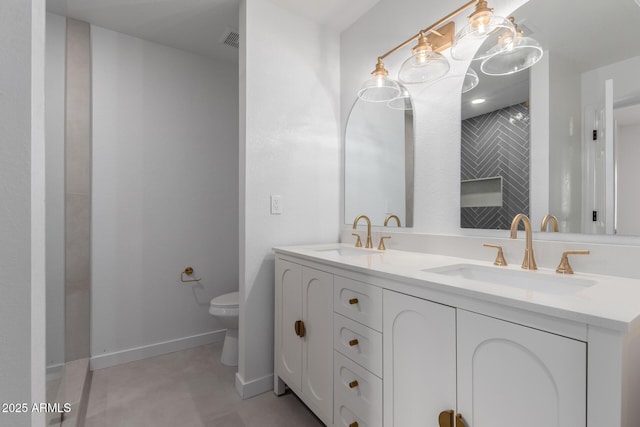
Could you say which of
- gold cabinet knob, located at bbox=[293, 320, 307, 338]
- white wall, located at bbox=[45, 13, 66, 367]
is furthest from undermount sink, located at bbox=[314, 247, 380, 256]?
white wall, located at bbox=[45, 13, 66, 367]

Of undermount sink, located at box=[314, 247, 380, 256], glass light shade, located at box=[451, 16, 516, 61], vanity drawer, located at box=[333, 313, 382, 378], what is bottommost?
vanity drawer, located at box=[333, 313, 382, 378]

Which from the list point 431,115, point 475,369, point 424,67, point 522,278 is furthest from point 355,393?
point 424,67

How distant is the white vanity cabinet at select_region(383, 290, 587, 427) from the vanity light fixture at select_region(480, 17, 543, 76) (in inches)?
42.3

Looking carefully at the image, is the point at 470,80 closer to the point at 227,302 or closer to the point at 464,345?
the point at 464,345

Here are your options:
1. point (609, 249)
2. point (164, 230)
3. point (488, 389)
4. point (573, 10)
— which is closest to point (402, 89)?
point (573, 10)

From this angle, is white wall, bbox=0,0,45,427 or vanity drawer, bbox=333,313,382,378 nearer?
white wall, bbox=0,0,45,427

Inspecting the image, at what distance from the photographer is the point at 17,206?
21.6 inches

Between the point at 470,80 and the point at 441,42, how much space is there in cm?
27

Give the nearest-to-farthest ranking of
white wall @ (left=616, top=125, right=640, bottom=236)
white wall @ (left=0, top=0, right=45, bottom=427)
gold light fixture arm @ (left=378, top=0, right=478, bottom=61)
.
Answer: white wall @ (left=0, top=0, right=45, bottom=427), white wall @ (left=616, top=125, right=640, bottom=236), gold light fixture arm @ (left=378, top=0, right=478, bottom=61)

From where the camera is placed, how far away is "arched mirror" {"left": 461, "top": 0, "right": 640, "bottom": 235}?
0.98 m

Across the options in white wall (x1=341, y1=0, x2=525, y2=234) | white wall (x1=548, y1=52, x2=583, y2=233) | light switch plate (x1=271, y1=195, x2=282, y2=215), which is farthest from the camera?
light switch plate (x1=271, y1=195, x2=282, y2=215)

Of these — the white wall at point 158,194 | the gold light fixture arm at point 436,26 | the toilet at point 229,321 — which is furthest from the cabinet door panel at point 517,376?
the white wall at point 158,194

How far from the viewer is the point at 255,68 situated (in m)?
1.83

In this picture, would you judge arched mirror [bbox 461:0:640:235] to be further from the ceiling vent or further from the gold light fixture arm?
the ceiling vent
